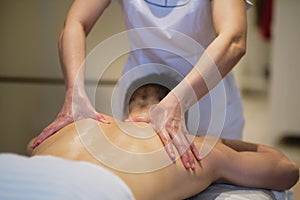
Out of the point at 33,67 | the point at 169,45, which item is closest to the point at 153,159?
the point at 169,45

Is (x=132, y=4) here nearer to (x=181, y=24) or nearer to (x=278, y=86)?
(x=181, y=24)

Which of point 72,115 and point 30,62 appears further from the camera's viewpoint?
point 30,62

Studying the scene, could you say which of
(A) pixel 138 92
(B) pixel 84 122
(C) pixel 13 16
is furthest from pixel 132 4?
(C) pixel 13 16

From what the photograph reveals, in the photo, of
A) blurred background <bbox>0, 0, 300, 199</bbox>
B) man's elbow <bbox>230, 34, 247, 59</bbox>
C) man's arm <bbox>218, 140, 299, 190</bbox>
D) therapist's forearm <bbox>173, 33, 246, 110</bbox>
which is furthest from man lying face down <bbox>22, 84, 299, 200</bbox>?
blurred background <bbox>0, 0, 300, 199</bbox>

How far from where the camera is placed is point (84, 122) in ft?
4.12

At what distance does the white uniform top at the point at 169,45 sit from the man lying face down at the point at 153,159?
17 cm

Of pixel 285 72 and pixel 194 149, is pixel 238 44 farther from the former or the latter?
pixel 285 72

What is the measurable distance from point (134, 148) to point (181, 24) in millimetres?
542

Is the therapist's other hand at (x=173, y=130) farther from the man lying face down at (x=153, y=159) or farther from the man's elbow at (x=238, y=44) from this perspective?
the man's elbow at (x=238, y=44)

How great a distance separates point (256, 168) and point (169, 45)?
1.63 feet

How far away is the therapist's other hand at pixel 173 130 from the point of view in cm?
118

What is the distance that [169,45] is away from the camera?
5.18 feet

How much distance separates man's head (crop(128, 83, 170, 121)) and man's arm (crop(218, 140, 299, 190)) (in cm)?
23

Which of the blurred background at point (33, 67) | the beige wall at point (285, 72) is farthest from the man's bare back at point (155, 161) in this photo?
the beige wall at point (285, 72)
